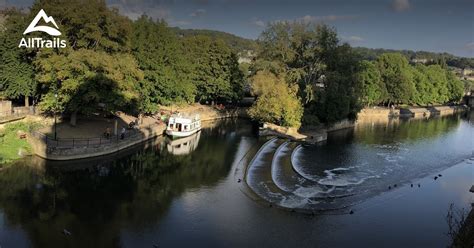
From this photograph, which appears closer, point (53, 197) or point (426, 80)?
point (53, 197)

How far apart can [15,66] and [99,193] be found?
2512 cm

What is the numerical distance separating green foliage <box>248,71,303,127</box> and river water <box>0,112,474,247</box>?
9.65 metres

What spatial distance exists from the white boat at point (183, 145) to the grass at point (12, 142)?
629 inches

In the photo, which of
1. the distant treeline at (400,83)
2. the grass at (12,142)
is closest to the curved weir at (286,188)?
the grass at (12,142)

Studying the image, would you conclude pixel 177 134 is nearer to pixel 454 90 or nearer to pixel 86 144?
pixel 86 144

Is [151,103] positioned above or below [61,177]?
above

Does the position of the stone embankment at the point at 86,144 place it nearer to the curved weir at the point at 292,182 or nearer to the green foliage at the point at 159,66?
the green foliage at the point at 159,66

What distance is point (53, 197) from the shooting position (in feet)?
117

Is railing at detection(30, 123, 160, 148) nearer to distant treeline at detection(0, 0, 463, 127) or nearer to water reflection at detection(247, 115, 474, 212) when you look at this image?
distant treeline at detection(0, 0, 463, 127)

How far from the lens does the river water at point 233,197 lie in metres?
30.0

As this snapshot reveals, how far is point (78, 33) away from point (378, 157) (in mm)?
40404

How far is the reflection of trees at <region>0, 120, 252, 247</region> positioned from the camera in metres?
29.8

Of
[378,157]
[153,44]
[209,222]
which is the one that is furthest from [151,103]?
[209,222]

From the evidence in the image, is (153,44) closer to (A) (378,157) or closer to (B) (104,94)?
(B) (104,94)
